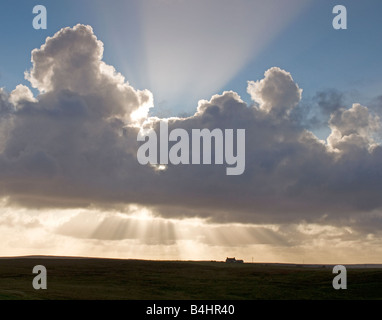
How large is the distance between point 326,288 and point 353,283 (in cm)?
820

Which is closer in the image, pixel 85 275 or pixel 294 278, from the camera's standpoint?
pixel 294 278

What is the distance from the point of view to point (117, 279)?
12056cm

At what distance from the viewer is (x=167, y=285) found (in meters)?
106
